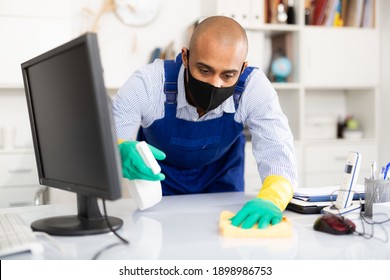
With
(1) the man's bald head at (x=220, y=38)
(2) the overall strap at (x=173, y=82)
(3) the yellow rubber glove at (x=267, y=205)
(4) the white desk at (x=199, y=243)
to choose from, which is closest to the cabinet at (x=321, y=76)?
(2) the overall strap at (x=173, y=82)

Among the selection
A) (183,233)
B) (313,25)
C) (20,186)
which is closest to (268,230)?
(183,233)

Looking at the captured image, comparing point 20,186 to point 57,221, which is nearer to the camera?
point 57,221

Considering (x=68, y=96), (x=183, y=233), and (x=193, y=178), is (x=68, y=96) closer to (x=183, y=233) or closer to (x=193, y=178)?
(x=183, y=233)

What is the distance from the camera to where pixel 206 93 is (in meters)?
1.65

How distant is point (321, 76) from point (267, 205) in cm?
243

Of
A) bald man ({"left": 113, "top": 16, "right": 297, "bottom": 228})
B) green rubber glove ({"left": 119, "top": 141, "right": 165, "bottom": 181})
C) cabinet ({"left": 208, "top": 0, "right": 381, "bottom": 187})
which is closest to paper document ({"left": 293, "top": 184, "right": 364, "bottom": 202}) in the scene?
bald man ({"left": 113, "top": 16, "right": 297, "bottom": 228})

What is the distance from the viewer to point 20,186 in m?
3.02

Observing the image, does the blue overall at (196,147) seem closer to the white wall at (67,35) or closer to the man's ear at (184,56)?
the man's ear at (184,56)

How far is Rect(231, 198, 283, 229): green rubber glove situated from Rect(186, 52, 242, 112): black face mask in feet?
1.55

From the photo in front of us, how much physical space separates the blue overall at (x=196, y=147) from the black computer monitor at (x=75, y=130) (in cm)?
59

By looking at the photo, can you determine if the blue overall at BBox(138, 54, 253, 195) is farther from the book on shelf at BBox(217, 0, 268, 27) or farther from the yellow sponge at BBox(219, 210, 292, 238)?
the book on shelf at BBox(217, 0, 268, 27)

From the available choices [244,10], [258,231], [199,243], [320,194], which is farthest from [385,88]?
[199,243]
